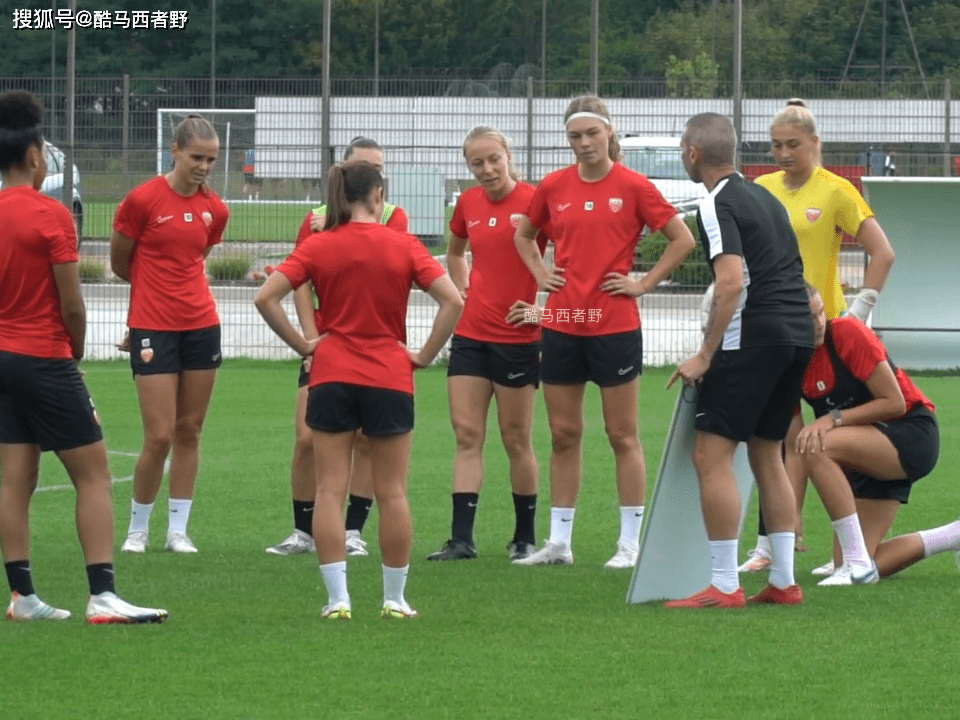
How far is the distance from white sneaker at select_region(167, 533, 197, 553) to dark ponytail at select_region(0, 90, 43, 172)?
2.79 m

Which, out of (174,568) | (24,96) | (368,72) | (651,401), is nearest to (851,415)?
(174,568)

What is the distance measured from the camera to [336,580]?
6.83 meters

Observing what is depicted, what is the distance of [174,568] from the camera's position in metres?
8.34

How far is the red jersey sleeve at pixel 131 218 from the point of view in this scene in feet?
28.5

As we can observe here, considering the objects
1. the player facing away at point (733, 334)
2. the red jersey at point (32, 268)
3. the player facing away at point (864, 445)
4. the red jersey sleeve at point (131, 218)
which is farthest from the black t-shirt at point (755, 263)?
the red jersey sleeve at point (131, 218)

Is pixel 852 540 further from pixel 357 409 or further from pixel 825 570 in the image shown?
pixel 357 409

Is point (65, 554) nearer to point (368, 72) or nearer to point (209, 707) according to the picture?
point (209, 707)

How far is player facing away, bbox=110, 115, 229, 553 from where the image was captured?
28.6 ft

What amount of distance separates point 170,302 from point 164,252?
246 millimetres

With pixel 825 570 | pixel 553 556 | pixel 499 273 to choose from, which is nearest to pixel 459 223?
pixel 499 273

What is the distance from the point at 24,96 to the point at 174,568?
259cm

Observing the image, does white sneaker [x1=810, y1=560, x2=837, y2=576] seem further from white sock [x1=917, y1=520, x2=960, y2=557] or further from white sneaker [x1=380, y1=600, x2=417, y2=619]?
white sneaker [x1=380, y1=600, x2=417, y2=619]

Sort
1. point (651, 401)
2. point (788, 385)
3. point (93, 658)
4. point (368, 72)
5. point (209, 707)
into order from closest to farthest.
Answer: point (209, 707), point (93, 658), point (788, 385), point (651, 401), point (368, 72)

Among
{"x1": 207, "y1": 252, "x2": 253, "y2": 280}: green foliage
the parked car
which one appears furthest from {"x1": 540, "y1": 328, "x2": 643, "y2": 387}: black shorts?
{"x1": 207, "y1": 252, "x2": 253, "y2": 280}: green foliage
